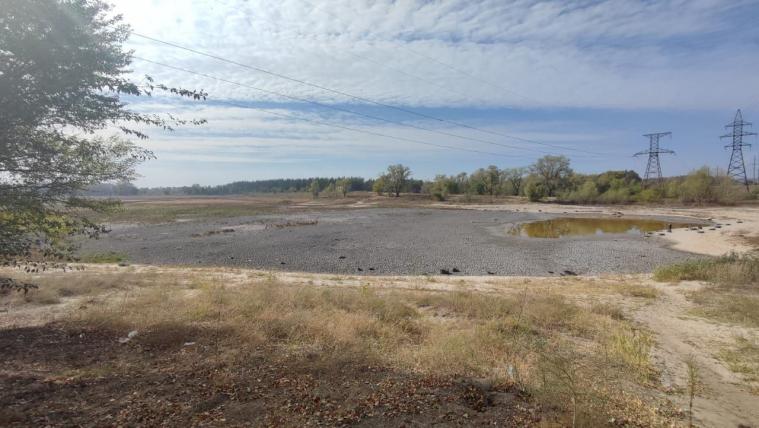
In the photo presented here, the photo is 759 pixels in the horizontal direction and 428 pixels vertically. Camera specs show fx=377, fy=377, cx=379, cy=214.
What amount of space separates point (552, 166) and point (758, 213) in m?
64.2

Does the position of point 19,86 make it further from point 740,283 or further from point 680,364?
point 740,283

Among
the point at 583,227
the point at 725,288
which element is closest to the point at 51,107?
the point at 725,288

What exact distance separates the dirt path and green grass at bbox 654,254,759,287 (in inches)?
166

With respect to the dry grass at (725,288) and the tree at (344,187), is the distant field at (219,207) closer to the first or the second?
the tree at (344,187)

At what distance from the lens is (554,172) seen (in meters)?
124

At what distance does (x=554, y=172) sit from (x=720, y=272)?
116 metres

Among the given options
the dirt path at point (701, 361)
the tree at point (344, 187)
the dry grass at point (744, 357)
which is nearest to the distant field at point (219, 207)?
the tree at point (344, 187)

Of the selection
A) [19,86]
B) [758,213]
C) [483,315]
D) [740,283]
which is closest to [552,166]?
[758,213]

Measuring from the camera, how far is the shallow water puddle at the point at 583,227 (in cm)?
4844

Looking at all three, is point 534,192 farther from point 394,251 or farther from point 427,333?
point 427,333

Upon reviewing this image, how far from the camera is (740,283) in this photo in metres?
16.3

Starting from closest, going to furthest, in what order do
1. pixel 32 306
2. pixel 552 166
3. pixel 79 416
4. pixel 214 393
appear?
1. pixel 79 416
2. pixel 214 393
3. pixel 32 306
4. pixel 552 166

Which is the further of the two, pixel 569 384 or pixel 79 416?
pixel 569 384

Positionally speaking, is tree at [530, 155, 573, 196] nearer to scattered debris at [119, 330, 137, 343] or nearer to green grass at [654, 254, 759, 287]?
green grass at [654, 254, 759, 287]
